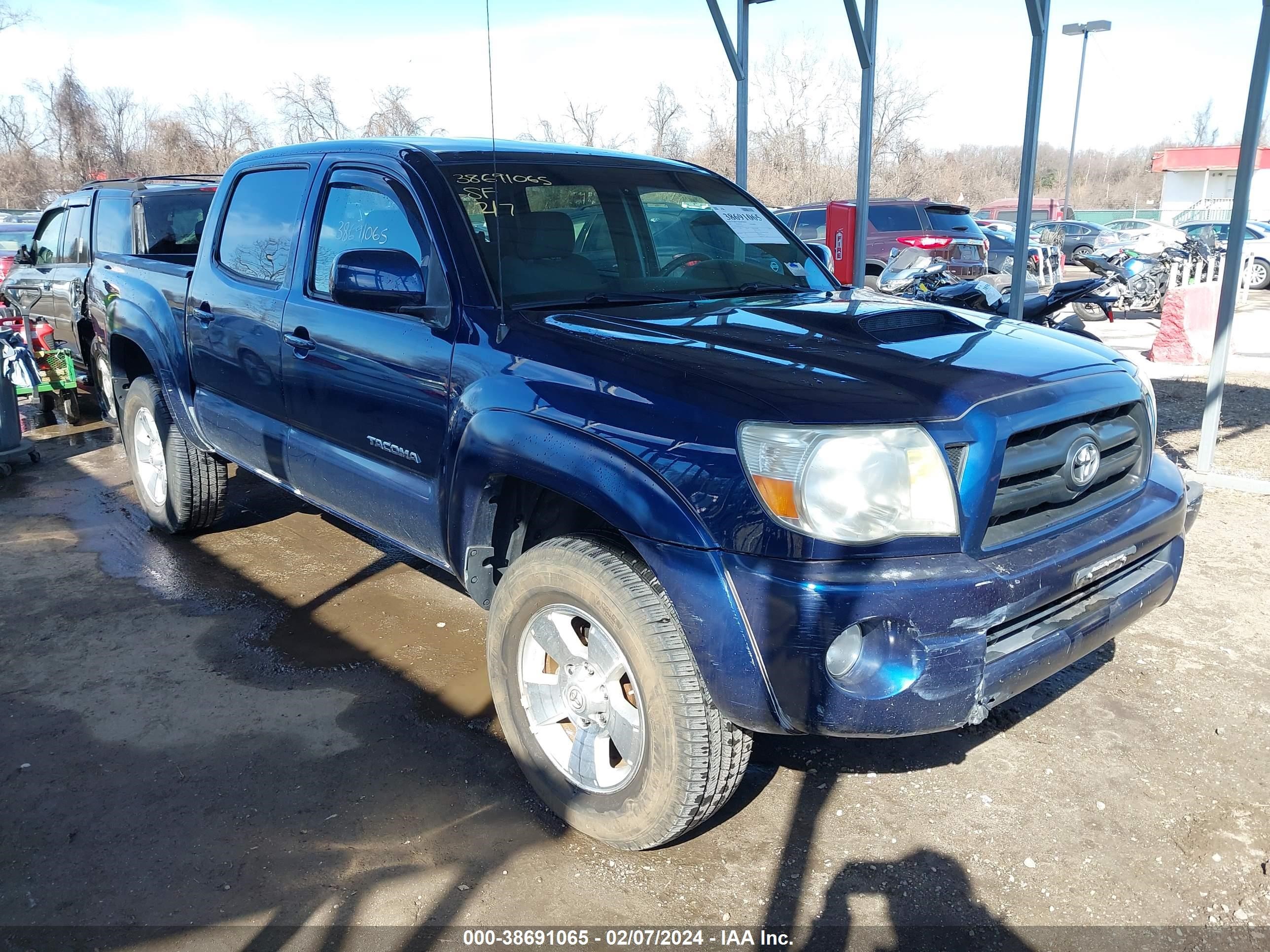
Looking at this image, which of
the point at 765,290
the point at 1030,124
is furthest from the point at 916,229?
the point at 765,290

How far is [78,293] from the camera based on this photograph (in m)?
8.19

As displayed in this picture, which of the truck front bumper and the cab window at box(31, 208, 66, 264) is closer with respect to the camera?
the truck front bumper

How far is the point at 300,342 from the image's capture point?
375 cm

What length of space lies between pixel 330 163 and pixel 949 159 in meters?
68.6

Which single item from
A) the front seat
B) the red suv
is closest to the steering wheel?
the front seat

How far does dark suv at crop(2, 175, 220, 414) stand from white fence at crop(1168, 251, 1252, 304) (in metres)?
11.5

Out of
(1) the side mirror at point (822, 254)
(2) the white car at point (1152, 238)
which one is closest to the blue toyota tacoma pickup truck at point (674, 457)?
(1) the side mirror at point (822, 254)

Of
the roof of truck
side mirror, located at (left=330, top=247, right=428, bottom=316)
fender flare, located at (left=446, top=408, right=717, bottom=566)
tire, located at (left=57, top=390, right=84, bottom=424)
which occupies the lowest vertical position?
tire, located at (left=57, top=390, right=84, bottom=424)

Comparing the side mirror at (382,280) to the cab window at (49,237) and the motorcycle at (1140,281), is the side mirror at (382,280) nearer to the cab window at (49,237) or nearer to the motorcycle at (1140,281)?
the cab window at (49,237)

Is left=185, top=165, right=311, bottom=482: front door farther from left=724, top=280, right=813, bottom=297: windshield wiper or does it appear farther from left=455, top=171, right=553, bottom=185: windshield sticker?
left=724, top=280, right=813, bottom=297: windshield wiper

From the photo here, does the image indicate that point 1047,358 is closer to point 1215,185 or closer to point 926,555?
point 926,555

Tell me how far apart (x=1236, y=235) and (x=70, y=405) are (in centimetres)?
916

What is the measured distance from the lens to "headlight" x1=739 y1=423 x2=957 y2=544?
2266 mm

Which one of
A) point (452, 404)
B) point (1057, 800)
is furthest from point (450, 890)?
point (1057, 800)
